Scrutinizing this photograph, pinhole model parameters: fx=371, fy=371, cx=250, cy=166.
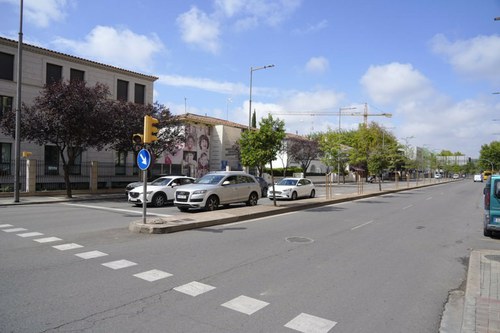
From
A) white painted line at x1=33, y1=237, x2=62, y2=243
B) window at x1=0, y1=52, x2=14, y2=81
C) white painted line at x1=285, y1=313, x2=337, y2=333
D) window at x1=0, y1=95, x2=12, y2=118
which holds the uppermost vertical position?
window at x1=0, y1=52, x2=14, y2=81

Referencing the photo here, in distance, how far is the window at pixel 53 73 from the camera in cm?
2777

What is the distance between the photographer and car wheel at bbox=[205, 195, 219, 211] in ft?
49.4

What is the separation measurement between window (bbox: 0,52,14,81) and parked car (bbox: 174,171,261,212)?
1846cm

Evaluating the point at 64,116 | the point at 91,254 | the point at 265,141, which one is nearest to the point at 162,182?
the point at 265,141

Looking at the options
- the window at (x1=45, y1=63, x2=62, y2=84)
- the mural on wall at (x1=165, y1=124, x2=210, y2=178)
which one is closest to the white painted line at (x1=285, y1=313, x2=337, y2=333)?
the window at (x1=45, y1=63, x2=62, y2=84)

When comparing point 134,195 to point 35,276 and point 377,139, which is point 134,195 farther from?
point 377,139

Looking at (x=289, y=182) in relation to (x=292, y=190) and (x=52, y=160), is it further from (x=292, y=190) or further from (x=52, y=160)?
(x=52, y=160)

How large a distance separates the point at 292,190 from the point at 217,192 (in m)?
8.47

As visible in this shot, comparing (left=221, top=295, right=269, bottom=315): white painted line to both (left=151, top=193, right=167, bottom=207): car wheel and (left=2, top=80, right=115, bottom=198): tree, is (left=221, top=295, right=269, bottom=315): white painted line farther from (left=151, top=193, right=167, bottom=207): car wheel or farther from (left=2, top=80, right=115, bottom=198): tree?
(left=2, top=80, right=115, bottom=198): tree

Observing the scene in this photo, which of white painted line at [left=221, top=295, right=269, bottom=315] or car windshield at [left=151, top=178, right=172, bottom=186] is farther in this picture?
car windshield at [left=151, top=178, right=172, bottom=186]

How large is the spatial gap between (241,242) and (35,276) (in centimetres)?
454

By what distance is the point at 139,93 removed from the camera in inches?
1345

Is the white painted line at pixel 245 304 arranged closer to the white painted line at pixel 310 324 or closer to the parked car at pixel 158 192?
the white painted line at pixel 310 324

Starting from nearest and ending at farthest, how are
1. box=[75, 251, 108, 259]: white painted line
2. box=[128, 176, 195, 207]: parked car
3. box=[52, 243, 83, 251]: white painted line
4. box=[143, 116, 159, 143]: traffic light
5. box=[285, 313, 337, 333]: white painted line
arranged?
box=[285, 313, 337, 333]: white painted line, box=[75, 251, 108, 259]: white painted line, box=[52, 243, 83, 251]: white painted line, box=[143, 116, 159, 143]: traffic light, box=[128, 176, 195, 207]: parked car
